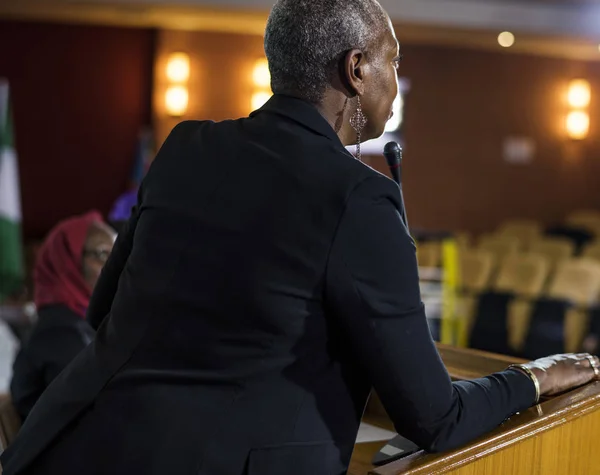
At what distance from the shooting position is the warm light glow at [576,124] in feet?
33.6

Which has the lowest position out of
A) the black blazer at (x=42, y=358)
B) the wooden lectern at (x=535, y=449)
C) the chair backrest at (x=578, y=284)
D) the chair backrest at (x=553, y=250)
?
the chair backrest at (x=553, y=250)

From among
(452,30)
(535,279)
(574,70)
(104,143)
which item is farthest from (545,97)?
(104,143)

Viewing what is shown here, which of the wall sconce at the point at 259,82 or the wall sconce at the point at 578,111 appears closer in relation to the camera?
the wall sconce at the point at 259,82

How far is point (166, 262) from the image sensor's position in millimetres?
1023

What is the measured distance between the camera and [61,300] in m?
2.30

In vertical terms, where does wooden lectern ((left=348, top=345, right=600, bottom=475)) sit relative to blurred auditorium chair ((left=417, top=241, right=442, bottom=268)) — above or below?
above

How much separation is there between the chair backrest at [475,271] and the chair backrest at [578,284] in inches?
27.5

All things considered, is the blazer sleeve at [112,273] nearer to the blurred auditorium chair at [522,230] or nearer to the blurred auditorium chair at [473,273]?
the blurred auditorium chair at [473,273]

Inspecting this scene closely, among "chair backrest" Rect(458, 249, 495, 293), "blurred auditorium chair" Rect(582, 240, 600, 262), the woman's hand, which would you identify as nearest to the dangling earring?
the woman's hand

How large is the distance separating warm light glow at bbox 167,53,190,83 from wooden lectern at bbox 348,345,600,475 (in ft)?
24.8

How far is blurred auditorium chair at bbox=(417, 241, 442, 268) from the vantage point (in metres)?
7.87

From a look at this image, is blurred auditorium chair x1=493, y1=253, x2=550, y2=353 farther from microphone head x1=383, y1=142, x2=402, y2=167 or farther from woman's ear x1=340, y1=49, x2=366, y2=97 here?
woman's ear x1=340, y1=49, x2=366, y2=97

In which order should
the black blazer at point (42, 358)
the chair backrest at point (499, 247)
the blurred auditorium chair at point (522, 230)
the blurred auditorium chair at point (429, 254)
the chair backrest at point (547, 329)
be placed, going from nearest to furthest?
the black blazer at point (42, 358)
the chair backrest at point (547, 329)
the blurred auditorium chair at point (429, 254)
the chair backrest at point (499, 247)
the blurred auditorium chair at point (522, 230)

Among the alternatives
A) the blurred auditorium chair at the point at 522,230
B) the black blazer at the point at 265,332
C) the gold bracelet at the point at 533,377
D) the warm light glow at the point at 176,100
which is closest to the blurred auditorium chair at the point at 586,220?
the blurred auditorium chair at the point at 522,230
